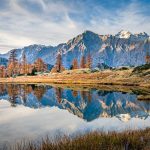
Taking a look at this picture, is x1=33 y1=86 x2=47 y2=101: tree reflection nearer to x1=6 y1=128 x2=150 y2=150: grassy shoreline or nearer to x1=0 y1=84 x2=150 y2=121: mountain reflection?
x1=0 y1=84 x2=150 y2=121: mountain reflection

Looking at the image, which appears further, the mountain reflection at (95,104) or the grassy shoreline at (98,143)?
the mountain reflection at (95,104)

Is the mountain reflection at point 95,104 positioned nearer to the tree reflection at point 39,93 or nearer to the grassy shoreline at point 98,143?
the tree reflection at point 39,93

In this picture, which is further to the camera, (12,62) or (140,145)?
(12,62)

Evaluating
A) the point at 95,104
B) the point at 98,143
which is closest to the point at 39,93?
the point at 95,104

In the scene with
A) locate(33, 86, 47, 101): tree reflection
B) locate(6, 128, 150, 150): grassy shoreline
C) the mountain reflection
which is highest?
locate(6, 128, 150, 150): grassy shoreline

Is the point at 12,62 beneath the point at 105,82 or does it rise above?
above

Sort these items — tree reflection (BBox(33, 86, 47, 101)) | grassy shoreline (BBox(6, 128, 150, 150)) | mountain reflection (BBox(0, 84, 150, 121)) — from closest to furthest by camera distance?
grassy shoreline (BBox(6, 128, 150, 150))
mountain reflection (BBox(0, 84, 150, 121))
tree reflection (BBox(33, 86, 47, 101))

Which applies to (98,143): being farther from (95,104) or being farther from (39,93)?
(39,93)

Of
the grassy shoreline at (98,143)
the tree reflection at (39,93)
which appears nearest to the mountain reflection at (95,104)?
the tree reflection at (39,93)

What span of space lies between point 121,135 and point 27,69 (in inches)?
7036

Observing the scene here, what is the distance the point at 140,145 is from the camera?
14.3m

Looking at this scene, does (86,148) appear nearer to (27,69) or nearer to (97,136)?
(97,136)

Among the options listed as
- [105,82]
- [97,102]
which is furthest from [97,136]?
[105,82]

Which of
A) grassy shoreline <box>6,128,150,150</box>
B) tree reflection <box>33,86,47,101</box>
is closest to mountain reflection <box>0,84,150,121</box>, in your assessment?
tree reflection <box>33,86,47,101</box>
